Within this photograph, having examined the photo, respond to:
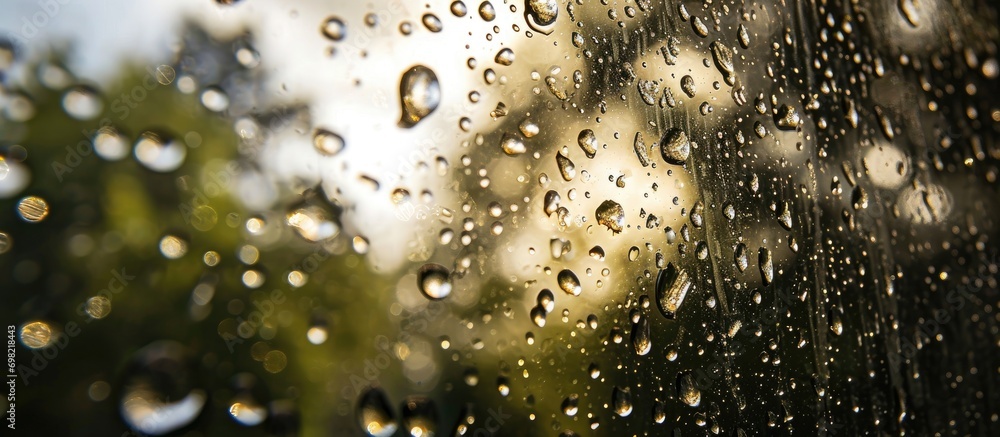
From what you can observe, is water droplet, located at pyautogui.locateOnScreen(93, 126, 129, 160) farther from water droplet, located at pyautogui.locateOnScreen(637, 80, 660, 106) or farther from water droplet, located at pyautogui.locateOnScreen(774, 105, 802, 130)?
water droplet, located at pyautogui.locateOnScreen(774, 105, 802, 130)

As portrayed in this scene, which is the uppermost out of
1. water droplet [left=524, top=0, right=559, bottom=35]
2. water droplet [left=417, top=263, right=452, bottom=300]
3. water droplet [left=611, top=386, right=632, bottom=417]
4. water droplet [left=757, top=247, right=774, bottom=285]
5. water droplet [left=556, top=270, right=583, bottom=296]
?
water droplet [left=524, top=0, right=559, bottom=35]

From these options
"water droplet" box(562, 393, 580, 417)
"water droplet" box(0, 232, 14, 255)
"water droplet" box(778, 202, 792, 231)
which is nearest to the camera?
"water droplet" box(0, 232, 14, 255)

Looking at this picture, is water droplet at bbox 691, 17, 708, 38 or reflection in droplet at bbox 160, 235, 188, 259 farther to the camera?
water droplet at bbox 691, 17, 708, 38

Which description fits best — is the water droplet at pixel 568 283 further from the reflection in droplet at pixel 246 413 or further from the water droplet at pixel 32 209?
the water droplet at pixel 32 209

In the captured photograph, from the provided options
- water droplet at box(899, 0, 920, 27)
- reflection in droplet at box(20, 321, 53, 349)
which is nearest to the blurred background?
reflection in droplet at box(20, 321, 53, 349)

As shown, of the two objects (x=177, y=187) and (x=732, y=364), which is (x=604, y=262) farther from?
(x=177, y=187)

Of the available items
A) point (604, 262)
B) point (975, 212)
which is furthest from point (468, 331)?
point (975, 212)

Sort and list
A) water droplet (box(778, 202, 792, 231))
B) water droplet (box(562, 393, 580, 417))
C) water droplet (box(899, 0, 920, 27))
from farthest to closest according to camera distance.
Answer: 1. water droplet (box(899, 0, 920, 27))
2. water droplet (box(778, 202, 792, 231))
3. water droplet (box(562, 393, 580, 417))
